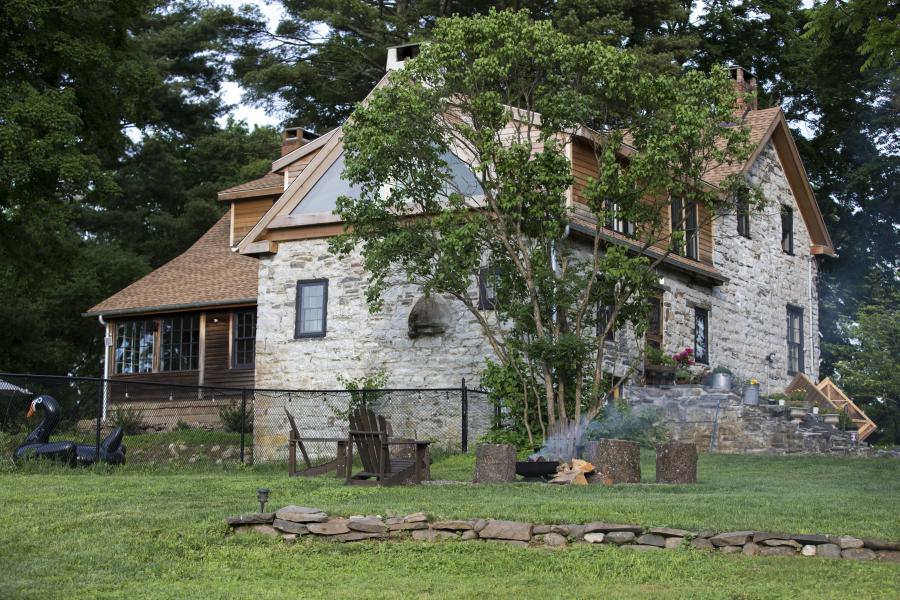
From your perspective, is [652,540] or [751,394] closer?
[652,540]

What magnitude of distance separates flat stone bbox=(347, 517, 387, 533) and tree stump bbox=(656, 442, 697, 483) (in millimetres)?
4908

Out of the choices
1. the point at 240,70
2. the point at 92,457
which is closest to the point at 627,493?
the point at 92,457

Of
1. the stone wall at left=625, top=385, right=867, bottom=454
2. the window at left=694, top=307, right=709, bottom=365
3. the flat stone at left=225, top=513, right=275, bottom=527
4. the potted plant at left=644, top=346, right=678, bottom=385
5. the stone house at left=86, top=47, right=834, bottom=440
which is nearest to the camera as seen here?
the flat stone at left=225, top=513, right=275, bottom=527

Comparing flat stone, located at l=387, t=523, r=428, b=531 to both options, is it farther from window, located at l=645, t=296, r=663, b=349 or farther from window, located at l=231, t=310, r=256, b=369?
window, located at l=231, t=310, r=256, b=369

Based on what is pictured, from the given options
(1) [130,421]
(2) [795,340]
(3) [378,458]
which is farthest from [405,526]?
(2) [795,340]

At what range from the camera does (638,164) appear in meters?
18.0

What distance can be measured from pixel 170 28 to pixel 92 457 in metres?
27.0

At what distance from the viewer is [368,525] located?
11.0 m

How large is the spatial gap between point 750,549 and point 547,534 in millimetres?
1694

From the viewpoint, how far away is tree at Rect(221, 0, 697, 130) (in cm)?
3344

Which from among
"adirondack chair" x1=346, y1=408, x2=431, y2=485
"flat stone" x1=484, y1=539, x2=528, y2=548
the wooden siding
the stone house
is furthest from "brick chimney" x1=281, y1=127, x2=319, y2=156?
"flat stone" x1=484, y1=539, x2=528, y2=548

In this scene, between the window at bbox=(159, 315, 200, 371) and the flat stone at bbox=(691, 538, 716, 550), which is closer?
the flat stone at bbox=(691, 538, 716, 550)

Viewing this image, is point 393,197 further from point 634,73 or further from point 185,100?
point 185,100

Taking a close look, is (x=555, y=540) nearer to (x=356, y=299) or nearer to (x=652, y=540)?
(x=652, y=540)
